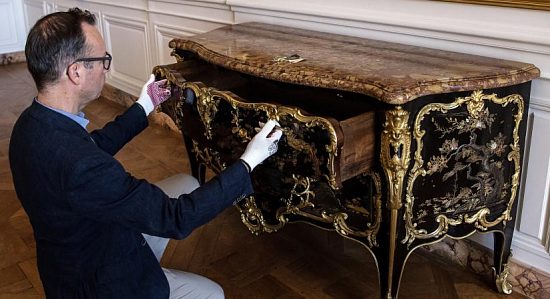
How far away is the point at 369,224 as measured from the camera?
1.82 metres

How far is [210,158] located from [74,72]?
83cm

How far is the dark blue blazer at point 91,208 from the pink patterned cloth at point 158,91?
658 mm

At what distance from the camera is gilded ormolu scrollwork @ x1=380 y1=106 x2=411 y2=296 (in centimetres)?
162

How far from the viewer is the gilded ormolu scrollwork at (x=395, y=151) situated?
1.62 m

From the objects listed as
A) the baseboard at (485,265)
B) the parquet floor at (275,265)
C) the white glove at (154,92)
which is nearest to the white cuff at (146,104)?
the white glove at (154,92)

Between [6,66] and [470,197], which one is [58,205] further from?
[6,66]

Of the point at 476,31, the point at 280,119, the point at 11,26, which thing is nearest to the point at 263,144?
the point at 280,119

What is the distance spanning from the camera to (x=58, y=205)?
1409mm

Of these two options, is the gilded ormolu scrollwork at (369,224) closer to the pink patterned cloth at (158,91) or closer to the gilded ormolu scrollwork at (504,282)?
the gilded ormolu scrollwork at (504,282)

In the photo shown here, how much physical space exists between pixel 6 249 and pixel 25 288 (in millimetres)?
365

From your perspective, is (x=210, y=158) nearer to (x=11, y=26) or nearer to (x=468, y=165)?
(x=468, y=165)

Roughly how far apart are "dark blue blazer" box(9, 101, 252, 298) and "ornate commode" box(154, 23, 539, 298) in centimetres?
31

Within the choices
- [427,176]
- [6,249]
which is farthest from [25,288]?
[427,176]

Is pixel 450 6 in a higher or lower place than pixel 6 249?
higher
